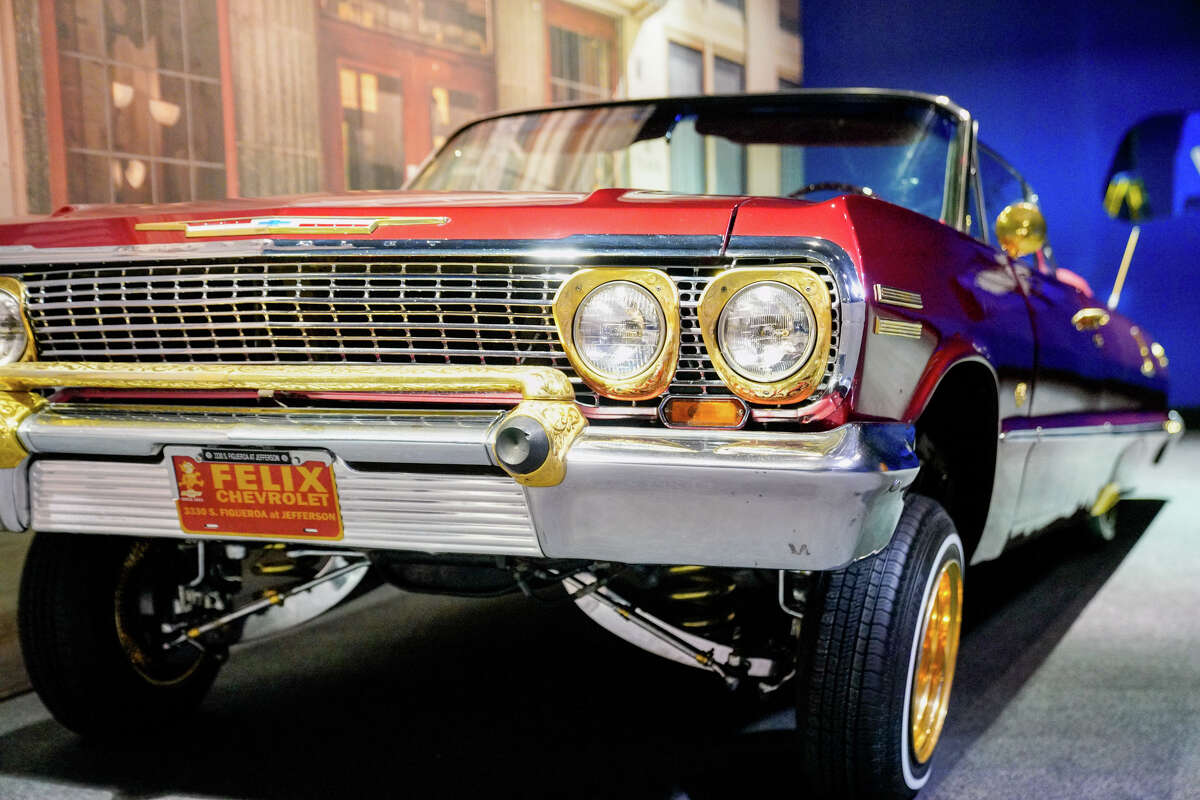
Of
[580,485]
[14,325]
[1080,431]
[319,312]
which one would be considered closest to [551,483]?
[580,485]

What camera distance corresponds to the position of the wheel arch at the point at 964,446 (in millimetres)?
2396

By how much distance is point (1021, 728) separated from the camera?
257 cm

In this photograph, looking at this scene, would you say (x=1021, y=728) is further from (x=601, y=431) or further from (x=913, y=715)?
(x=601, y=431)

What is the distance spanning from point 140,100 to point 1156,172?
440 centimetres

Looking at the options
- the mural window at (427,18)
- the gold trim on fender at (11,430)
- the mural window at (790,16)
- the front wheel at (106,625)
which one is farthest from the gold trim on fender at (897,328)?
the mural window at (790,16)

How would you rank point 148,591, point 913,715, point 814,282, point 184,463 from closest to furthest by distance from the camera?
point 814,282
point 184,463
point 913,715
point 148,591

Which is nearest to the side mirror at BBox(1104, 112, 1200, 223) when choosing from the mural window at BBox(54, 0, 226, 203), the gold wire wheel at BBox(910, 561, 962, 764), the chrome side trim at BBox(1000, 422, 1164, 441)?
the chrome side trim at BBox(1000, 422, 1164, 441)

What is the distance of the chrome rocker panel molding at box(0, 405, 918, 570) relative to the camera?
1707 millimetres

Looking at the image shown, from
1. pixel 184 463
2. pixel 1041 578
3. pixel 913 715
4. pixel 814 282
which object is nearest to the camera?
pixel 814 282

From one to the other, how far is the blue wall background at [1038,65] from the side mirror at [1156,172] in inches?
109

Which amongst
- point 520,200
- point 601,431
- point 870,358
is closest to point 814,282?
point 870,358

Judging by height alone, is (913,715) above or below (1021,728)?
above

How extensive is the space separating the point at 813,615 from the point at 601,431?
0.55 metres

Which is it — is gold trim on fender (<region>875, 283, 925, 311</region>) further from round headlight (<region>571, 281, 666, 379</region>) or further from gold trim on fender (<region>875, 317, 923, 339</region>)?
round headlight (<region>571, 281, 666, 379</region>)
